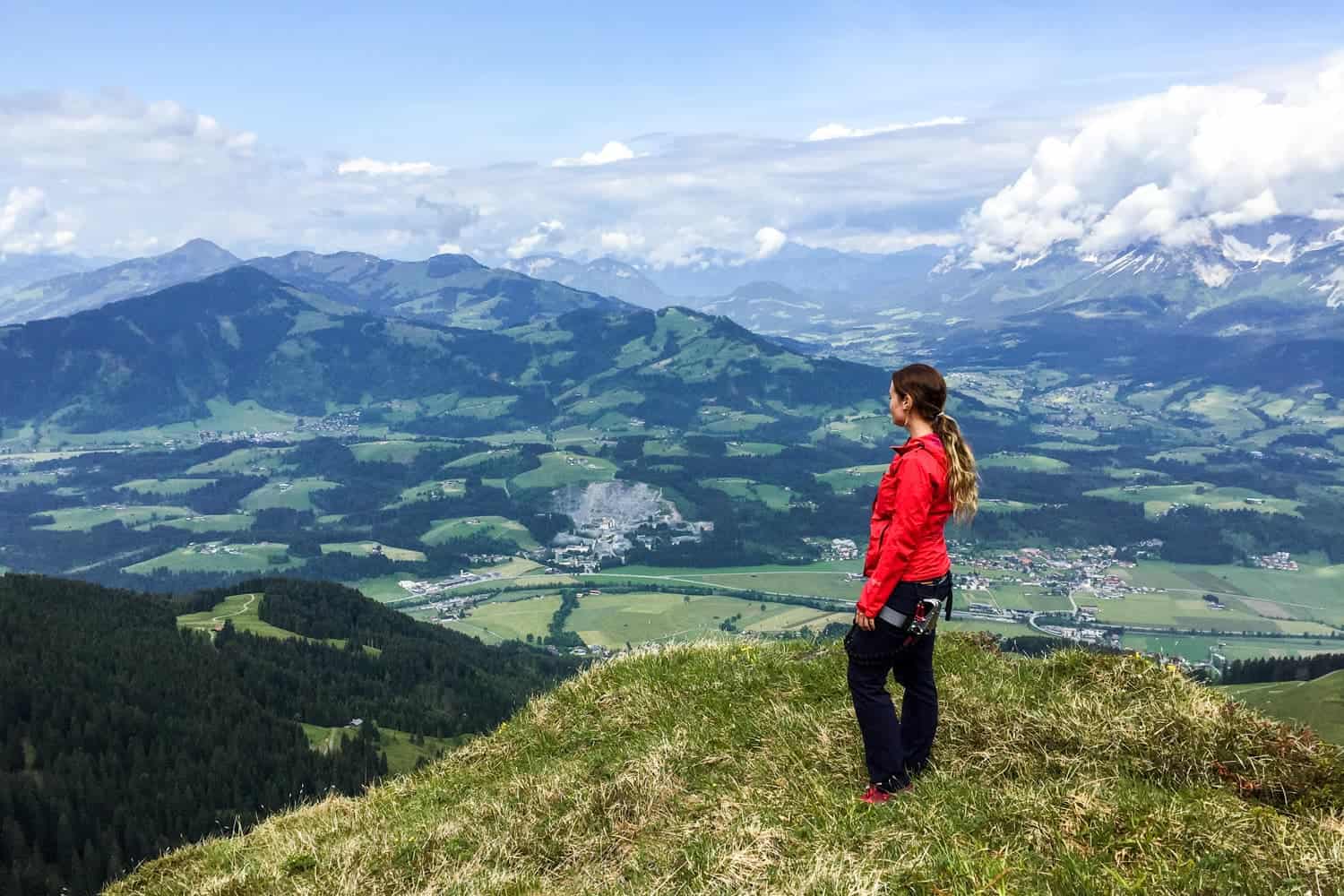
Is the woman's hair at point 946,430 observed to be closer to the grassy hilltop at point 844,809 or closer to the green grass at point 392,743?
the grassy hilltop at point 844,809

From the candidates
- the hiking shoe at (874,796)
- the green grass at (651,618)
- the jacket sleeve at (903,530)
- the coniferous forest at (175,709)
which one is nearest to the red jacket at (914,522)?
the jacket sleeve at (903,530)

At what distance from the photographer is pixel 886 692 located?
8.77 metres

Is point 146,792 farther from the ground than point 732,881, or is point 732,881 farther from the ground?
point 732,881

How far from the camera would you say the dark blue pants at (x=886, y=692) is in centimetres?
864

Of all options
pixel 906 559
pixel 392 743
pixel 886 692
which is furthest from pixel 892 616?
pixel 392 743

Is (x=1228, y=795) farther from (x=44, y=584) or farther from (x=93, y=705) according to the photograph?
(x=44, y=584)

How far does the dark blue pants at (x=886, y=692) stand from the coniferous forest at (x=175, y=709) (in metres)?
61.7

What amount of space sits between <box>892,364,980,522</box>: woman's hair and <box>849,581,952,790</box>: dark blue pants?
3.13ft

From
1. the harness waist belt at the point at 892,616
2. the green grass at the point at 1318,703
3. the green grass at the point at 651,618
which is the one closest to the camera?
the harness waist belt at the point at 892,616

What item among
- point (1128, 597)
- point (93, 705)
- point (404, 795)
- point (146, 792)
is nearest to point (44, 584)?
point (93, 705)

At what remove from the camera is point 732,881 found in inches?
273

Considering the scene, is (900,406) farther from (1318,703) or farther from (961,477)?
(1318,703)

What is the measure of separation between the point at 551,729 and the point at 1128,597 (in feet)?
724

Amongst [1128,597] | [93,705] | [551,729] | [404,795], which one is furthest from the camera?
[1128,597]
